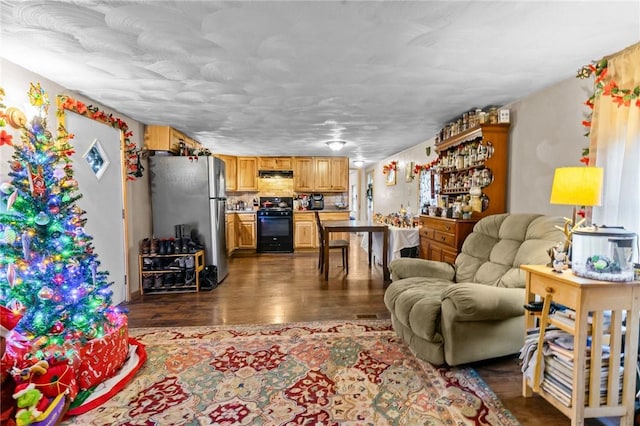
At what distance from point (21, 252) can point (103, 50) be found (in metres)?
1.33

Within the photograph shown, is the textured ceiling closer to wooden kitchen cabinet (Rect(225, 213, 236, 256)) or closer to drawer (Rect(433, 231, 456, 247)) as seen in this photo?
drawer (Rect(433, 231, 456, 247))

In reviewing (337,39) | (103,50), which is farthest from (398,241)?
(103,50)

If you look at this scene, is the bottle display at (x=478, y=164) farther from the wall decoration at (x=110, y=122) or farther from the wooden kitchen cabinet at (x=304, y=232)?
the wall decoration at (x=110, y=122)

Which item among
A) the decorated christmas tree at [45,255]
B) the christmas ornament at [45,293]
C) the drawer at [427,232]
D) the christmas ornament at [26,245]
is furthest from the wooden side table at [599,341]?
the christmas ornament at [26,245]

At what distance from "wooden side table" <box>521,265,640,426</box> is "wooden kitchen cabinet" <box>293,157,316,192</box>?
5793 mm

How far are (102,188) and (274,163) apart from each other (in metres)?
4.06

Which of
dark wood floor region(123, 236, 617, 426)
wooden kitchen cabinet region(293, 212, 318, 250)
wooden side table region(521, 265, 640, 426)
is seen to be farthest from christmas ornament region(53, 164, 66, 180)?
wooden kitchen cabinet region(293, 212, 318, 250)

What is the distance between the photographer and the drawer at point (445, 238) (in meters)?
3.29

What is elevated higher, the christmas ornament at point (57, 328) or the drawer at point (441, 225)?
the drawer at point (441, 225)

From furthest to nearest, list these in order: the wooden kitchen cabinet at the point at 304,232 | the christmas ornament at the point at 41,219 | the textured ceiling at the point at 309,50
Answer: the wooden kitchen cabinet at the point at 304,232, the christmas ornament at the point at 41,219, the textured ceiling at the point at 309,50

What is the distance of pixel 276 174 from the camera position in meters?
6.96

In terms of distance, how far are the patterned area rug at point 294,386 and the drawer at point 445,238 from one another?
1.32 metres

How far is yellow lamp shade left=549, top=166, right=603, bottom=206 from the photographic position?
63.5 inches

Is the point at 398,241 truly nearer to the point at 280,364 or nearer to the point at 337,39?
the point at 280,364
